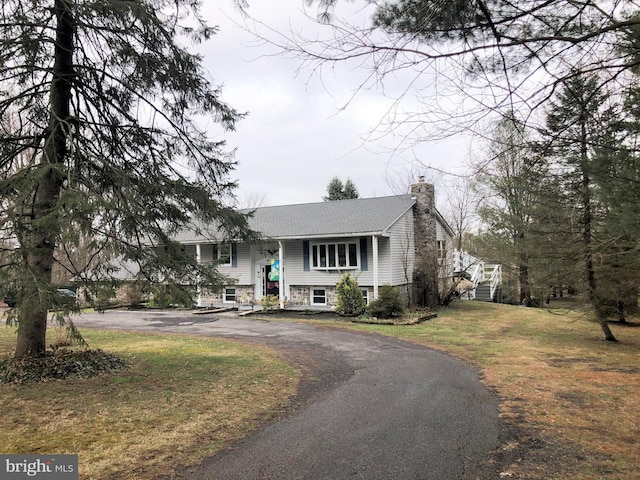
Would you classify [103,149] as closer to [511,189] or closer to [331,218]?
Result: [511,189]

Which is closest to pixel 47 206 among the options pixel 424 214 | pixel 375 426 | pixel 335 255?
pixel 375 426

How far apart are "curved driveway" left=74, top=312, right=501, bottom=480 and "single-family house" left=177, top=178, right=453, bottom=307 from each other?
8588mm

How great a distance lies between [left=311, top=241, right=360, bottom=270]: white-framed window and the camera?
1824 cm

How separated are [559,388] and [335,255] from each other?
1244 cm

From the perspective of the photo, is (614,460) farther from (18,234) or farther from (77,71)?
(77,71)

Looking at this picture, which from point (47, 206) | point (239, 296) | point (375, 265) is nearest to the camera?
point (47, 206)

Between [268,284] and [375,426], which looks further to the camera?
[268,284]

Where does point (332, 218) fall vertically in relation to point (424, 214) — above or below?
below

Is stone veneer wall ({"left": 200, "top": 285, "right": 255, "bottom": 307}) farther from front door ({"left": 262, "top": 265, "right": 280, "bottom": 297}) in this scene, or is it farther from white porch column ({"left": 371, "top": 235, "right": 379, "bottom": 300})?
white porch column ({"left": 371, "top": 235, "right": 379, "bottom": 300})

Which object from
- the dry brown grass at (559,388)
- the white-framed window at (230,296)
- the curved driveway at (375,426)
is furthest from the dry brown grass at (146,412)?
the white-framed window at (230,296)

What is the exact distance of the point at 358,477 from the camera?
3.54 meters

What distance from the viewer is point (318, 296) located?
756 inches

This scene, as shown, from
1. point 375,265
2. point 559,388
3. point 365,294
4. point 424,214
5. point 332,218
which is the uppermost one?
point 424,214

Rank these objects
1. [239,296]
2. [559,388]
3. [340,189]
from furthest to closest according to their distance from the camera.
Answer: [340,189]
[239,296]
[559,388]
